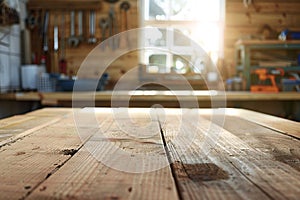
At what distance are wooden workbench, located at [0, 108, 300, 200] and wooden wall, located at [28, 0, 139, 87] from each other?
301 cm

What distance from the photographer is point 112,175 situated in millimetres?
479

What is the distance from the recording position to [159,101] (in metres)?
2.94

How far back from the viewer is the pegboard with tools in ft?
12.5

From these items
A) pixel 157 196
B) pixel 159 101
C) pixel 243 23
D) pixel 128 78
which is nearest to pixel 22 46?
pixel 128 78

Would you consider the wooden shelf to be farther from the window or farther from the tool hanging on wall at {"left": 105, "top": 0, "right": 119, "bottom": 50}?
the window

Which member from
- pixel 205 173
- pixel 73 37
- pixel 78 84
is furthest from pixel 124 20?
pixel 205 173

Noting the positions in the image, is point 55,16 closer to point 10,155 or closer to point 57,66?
point 57,66

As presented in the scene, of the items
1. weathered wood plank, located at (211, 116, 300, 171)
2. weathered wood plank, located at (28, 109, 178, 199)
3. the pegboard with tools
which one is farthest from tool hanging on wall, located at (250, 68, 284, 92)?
weathered wood plank, located at (28, 109, 178, 199)

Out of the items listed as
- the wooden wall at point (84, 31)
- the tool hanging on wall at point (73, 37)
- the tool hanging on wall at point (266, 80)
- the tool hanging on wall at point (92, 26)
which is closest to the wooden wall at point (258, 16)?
the tool hanging on wall at point (266, 80)

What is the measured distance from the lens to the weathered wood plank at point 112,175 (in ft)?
1.31

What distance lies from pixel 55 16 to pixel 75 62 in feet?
1.69

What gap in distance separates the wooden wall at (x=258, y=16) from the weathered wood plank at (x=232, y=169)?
10.8 ft

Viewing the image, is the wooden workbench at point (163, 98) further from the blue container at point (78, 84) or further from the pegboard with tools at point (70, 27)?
the pegboard with tools at point (70, 27)

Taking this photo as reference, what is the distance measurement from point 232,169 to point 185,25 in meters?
3.59
